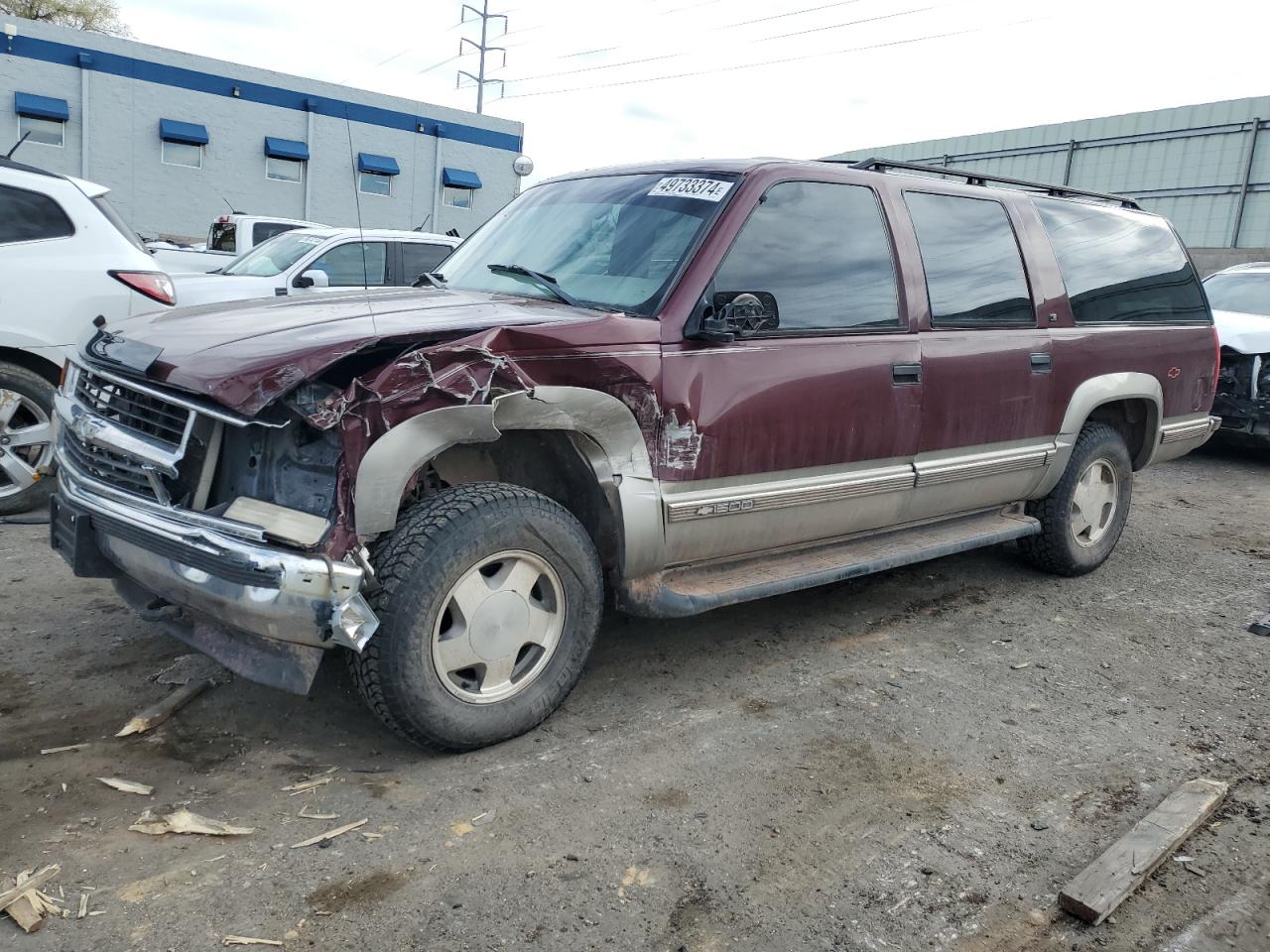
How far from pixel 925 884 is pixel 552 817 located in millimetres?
1038

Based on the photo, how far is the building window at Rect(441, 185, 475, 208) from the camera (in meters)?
29.4

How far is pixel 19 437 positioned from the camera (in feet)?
18.0

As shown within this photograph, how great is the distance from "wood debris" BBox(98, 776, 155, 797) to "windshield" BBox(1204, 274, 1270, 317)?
33.7 feet

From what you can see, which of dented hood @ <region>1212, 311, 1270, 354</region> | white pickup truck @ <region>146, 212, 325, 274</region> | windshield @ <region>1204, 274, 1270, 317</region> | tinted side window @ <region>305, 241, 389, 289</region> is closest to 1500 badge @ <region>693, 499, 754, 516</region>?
tinted side window @ <region>305, 241, 389, 289</region>

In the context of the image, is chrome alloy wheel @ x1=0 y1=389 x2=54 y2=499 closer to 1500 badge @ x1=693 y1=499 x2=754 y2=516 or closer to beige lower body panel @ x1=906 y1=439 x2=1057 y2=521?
1500 badge @ x1=693 y1=499 x2=754 y2=516

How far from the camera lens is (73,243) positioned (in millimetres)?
5770

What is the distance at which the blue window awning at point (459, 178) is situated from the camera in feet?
95.2

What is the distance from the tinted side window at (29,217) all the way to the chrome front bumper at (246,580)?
3619 millimetres

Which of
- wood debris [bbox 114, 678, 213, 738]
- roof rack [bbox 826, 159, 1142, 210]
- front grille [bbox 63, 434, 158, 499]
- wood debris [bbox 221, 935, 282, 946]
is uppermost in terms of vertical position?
roof rack [bbox 826, 159, 1142, 210]

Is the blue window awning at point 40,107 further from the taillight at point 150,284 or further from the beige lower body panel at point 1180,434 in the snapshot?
the beige lower body panel at point 1180,434

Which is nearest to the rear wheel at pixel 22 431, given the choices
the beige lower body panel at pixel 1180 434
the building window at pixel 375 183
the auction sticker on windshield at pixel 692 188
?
the auction sticker on windshield at pixel 692 188

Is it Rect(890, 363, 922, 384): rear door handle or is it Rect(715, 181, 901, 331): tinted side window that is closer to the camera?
Rect(715, 181, 901, 331): tinted side window

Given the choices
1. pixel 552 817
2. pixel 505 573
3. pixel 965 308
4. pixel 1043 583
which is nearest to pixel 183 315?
pixel 505 573

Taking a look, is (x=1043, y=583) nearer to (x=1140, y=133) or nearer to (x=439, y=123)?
(x=1140, y=133)
